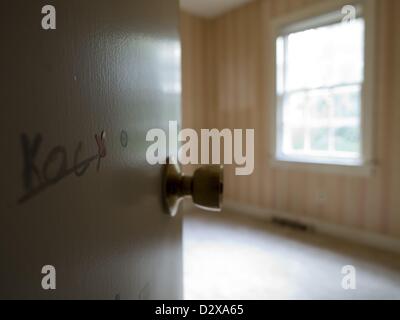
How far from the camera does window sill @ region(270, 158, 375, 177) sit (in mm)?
2443

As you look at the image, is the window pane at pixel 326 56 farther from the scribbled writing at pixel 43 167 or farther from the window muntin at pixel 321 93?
the scribbled writing at pixel 43 167

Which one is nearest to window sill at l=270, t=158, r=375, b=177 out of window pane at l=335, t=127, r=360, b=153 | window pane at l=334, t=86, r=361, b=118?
window pane at l=335, t=127, r=360, b=153

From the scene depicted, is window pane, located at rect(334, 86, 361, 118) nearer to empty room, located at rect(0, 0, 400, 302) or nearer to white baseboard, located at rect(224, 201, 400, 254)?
empty room, located at rect(0, 0, 400, 302)

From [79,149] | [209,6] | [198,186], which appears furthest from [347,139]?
[79,149]

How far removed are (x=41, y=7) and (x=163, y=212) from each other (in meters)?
0.36

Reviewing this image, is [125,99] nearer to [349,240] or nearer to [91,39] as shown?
[91,39]

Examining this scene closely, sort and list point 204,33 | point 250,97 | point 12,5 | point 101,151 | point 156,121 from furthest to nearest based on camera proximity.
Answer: point 204,33, point 250,97, point 156,121, point 101,151, point 12,5

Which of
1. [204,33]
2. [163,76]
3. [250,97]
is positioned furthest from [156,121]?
[204,33]

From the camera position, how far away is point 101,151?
0.32 metres

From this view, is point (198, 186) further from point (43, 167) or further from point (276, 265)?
point (276, 265)

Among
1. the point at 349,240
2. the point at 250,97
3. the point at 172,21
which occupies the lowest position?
the point at 349,240

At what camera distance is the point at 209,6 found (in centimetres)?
330

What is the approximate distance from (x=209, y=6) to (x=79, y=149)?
3.48m

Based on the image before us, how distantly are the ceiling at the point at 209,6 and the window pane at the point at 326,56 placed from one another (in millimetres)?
806
